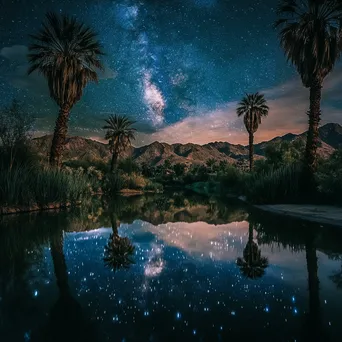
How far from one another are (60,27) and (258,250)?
22482 mm

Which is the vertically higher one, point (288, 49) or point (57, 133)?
point (288, 49)

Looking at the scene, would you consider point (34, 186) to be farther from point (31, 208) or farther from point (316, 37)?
point (316, 37)

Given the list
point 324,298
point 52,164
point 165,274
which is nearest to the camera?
point 324,298

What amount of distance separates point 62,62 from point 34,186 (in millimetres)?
11045

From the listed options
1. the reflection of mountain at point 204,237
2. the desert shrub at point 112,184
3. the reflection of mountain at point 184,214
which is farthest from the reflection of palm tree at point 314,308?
the desert shrub at point 112,184

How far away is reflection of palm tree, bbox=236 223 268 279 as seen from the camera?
584cm

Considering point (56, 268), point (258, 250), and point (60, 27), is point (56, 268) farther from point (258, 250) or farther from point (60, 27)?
point (60, 27)

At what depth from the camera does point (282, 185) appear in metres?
19.7

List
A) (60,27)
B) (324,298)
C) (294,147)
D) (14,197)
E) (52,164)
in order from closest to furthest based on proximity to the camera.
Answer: (324,298) < (14,197) < (52,164) < (60,27) < (294,147)

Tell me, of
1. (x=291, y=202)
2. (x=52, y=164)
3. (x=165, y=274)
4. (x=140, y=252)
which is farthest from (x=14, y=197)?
(x=291, y=202)

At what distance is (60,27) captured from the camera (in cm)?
2228

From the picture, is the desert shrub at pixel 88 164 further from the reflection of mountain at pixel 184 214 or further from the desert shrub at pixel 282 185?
the desert shrub at pixel 282 185

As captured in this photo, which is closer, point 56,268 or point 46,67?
point 56,268

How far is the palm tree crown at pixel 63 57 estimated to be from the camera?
22.2 metres
